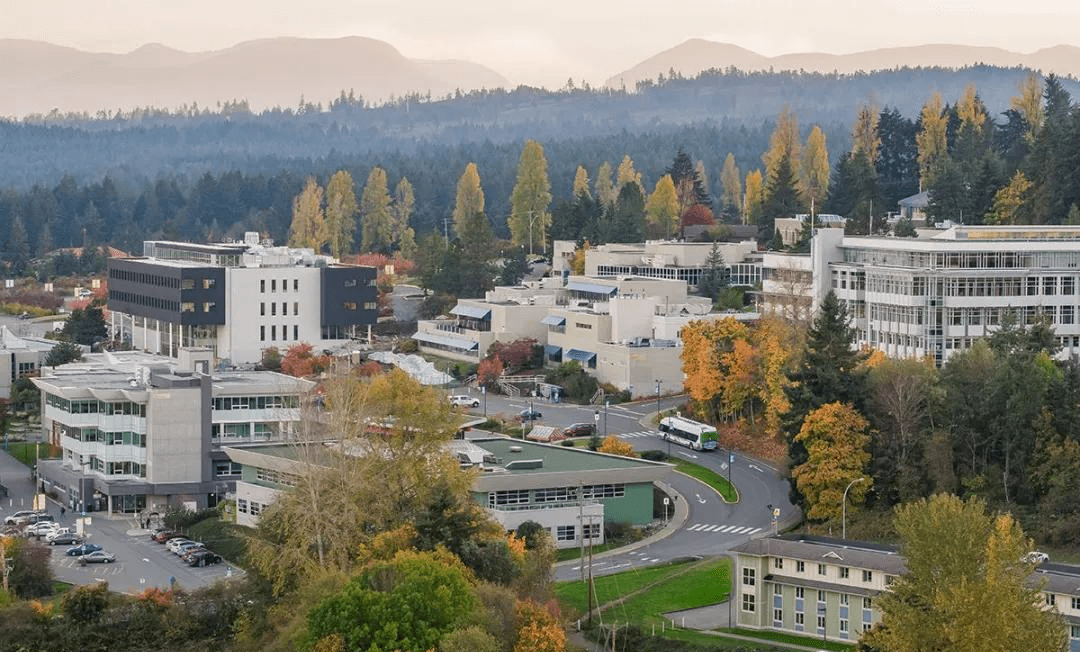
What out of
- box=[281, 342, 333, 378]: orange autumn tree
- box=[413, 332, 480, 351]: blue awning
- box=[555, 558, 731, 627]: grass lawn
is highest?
box=[413, 332, 480, 351]: blue awning

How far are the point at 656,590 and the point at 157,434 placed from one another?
19.0 m

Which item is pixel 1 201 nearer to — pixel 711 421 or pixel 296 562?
pixel 711 421

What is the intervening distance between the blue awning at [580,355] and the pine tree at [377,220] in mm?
46039

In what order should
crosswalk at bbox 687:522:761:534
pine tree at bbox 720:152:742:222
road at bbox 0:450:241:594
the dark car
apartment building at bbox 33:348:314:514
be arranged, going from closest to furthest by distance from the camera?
road at bbox 0:450:241:594 → crosswalk at bbox 687:522:761:534 → apartment building at bbox 33:348:314:514 → the dark car → pine tree at bbox 720:152:742:222

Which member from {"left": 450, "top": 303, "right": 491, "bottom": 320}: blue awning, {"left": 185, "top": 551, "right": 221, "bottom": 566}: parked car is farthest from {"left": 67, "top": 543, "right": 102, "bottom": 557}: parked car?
{"left": 450, "top": 303, "right": 491, "bottom": 320}: blue awning

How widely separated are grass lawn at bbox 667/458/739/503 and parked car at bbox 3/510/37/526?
1729 centimetres

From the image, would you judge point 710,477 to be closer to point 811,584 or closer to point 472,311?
point 811,584

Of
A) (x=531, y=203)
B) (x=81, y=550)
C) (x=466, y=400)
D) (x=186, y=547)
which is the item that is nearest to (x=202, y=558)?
(x=186, y=547)

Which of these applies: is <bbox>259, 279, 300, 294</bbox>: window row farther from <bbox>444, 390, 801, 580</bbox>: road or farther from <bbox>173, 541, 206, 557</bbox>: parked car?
<bbox>173, 541, 206, 557</bbox>: parked car

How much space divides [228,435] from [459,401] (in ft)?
34.8

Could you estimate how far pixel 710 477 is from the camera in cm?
5972

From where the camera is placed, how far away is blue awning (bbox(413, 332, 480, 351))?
278 feet

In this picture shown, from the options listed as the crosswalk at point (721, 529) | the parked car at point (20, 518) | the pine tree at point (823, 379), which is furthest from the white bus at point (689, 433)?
the parked car at point (20, 518)

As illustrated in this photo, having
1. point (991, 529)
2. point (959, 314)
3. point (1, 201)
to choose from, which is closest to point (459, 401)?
point (959, 314)
